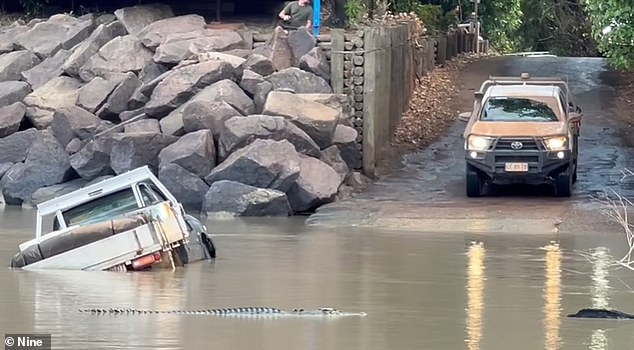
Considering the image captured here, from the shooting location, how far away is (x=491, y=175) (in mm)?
24594

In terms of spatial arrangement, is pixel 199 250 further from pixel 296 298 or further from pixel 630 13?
pixel 630 13

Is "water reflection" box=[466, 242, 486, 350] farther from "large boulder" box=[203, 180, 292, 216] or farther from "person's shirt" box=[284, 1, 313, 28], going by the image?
Answer: "person's shirt" box=[284, 1, 313, 28]

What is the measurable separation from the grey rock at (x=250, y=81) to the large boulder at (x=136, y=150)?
2268 mm

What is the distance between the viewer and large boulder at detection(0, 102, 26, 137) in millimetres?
28562

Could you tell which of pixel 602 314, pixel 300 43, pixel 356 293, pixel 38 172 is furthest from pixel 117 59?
pixel 602 314

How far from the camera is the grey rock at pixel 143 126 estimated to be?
87.7 ft

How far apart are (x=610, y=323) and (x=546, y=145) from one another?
10660mm

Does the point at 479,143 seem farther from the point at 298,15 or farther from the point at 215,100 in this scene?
the point at 298,15

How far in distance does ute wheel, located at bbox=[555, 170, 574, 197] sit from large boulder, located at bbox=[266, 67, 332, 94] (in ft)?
17.1

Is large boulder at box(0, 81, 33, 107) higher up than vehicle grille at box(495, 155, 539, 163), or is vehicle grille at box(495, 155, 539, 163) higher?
large boulder at box(0, 81, 33, 107)

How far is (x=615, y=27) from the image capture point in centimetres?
2327

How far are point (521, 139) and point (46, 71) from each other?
1171 centimetres

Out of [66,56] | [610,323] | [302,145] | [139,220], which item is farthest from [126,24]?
[610,323]

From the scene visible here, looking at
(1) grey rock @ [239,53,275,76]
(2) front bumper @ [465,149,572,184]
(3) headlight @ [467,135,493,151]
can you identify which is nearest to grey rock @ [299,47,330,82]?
(1) grey rock @ [239,53,275,76]
